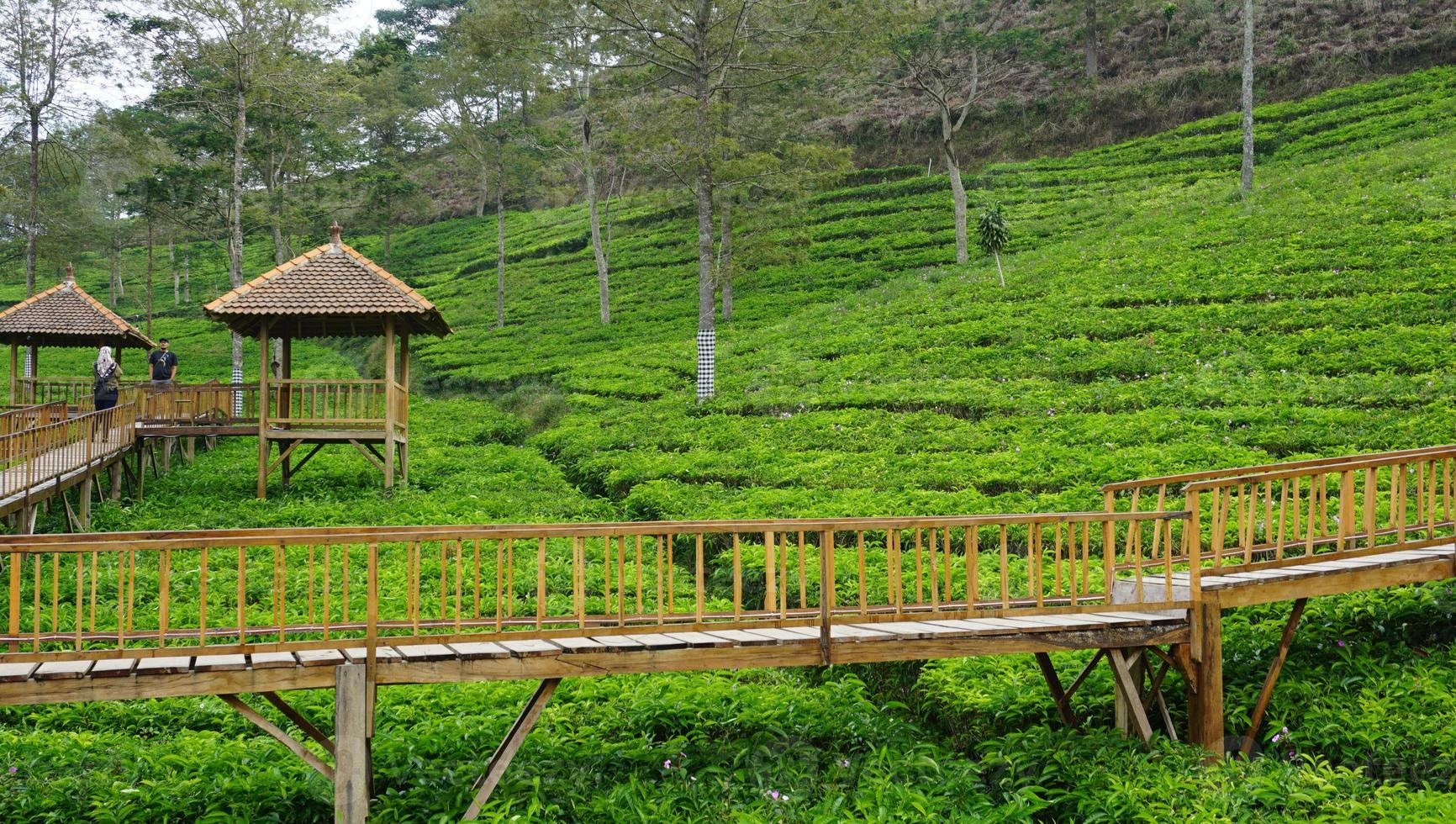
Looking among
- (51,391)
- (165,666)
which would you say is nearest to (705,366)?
(51,391)

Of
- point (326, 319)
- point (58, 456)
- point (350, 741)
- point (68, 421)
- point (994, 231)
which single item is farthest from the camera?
point (994, 231)

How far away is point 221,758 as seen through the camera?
8.55 metres

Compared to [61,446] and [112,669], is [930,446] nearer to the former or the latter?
[112,669]

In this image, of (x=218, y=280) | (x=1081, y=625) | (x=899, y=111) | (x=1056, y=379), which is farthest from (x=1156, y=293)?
(x=218, y=280)

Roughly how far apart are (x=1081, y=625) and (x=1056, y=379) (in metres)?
13.0

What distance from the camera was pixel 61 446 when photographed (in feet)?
53.5

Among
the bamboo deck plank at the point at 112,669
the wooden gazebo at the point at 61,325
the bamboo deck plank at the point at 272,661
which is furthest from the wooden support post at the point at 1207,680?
the wooden gazebo at the point at 61,325

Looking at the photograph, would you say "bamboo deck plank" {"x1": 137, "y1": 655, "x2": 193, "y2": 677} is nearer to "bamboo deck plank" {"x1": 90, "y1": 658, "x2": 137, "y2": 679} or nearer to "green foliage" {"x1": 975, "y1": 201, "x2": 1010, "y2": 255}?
"bamboo deck plank" {"x1": 90, "y1": 658, "x2": 137, "y2": 679}

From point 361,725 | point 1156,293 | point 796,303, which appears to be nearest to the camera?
point 361,725

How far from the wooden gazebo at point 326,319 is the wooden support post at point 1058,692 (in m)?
13.3

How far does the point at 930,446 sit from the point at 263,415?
12046 mm

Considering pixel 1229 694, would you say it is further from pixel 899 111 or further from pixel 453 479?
pixel 899 111

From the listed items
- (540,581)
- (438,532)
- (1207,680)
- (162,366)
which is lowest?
(1207,680)

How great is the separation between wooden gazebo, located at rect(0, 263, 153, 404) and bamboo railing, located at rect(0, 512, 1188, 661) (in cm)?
1065
